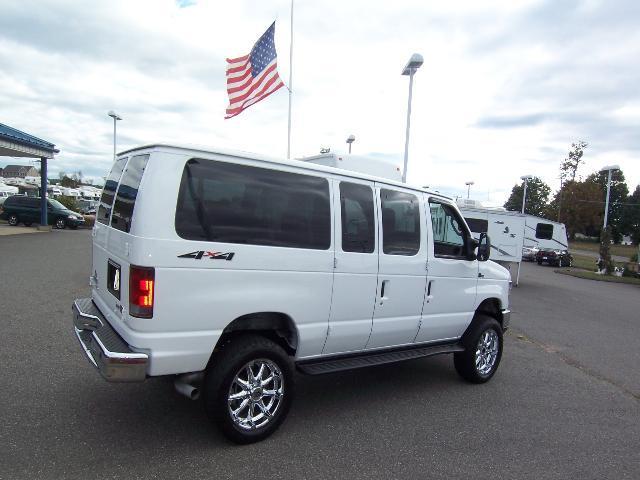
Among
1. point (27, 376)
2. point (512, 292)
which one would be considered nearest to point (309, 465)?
point (27, 376)

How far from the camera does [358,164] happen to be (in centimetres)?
607

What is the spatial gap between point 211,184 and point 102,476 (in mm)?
2123

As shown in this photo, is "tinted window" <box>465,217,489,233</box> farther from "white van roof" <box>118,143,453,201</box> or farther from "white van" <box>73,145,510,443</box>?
"white van roof" <box>118,143,453,201</box>

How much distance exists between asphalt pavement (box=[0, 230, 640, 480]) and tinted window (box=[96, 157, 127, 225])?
1683mm

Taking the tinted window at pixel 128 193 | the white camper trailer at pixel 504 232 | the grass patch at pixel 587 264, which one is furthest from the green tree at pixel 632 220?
the tinted window at pixel 128 193

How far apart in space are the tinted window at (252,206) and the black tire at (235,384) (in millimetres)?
812

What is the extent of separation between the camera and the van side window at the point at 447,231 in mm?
5145

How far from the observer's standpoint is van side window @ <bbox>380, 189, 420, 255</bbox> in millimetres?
4609

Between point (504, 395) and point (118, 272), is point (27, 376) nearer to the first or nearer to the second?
point (118, 272)

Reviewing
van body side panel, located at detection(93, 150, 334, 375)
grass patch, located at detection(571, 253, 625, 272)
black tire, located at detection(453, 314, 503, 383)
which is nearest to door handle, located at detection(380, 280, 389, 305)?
van body side panel, located at detection(93, 150, 334, 375)

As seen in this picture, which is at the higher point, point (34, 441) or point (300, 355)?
point (300, 355)

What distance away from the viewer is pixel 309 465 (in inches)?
138

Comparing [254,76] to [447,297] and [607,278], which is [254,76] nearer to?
[447,297]

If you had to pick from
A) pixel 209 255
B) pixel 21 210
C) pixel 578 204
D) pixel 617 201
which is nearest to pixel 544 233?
pixel 209 255
